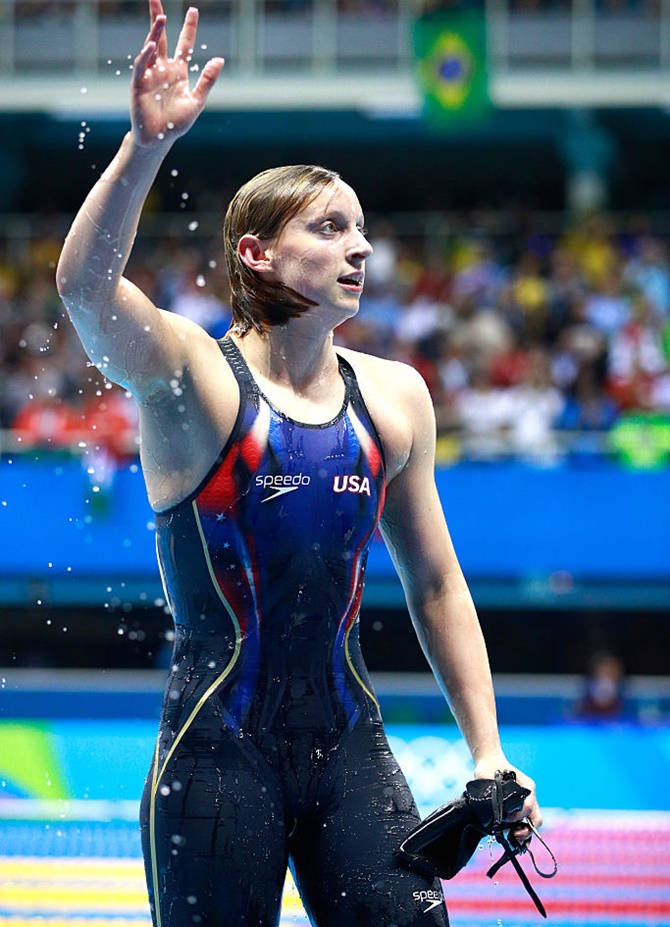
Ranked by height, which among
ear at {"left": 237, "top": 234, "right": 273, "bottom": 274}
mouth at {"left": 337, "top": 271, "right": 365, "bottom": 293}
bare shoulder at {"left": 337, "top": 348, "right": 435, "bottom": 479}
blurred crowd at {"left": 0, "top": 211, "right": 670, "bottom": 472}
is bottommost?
blurred crowd at {"left": 0, "top": 211, "right": 670, "bottom": 472}

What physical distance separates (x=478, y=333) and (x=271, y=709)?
9.72m

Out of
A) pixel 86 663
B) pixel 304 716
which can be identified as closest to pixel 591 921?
pixel 304 716

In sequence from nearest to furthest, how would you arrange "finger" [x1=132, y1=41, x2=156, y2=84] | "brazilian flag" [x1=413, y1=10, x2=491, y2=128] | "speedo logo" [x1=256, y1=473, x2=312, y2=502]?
"finger" [x1=132, y1=41, x2=156, y2=84], "speedo logo" [x1=256, y1=473, x2=312, y2=502], "brazilian flag" [x1=413, y1=10, x2=491, y2=128]

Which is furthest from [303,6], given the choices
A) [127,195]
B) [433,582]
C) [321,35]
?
[127,195]

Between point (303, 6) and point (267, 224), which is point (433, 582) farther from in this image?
point (303, 6)

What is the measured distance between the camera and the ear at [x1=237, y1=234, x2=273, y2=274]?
114 inches

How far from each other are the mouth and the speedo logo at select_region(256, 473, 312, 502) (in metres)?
0.39

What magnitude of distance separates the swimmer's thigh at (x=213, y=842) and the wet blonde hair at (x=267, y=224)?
863 millimetres

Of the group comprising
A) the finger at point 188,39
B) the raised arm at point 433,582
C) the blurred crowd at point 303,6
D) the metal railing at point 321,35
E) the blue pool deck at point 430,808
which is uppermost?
the blurred crowd at point 303,6

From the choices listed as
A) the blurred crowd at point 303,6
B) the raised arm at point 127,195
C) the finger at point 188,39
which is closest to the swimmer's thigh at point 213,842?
the raised arm at point 127,195

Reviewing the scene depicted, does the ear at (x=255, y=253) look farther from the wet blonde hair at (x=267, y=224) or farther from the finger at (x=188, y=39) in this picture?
the finger at (x=188, y=39)

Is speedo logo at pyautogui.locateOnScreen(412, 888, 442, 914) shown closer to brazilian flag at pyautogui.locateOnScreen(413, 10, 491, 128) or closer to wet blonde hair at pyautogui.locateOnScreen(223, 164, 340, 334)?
wet blonde hair at pyautogui.locateOnScreen(223, 164, 340, 334)

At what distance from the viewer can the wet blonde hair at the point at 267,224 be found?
113 inches

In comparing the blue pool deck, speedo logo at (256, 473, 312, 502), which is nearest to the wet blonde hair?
speedo logo at (256, 473, 312, 502)
